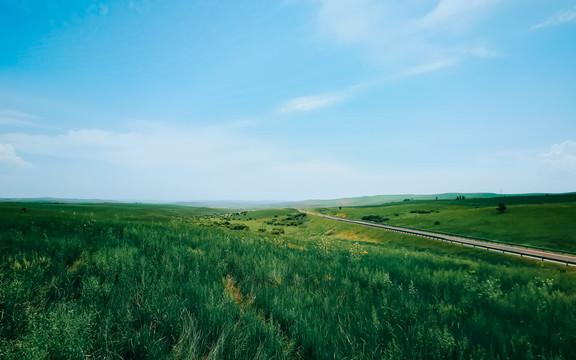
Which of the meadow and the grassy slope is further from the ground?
the meadow

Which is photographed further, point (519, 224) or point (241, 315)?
point (519, 224)

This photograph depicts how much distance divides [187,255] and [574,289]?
42.9 feet

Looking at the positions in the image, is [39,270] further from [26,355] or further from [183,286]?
[26,355]

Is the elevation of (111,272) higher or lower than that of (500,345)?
higher

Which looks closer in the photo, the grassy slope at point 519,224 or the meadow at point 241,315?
the meadow at point 241,315

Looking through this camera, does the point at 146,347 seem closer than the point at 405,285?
Yes

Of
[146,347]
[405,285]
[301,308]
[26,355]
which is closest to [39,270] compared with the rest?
[26,355]

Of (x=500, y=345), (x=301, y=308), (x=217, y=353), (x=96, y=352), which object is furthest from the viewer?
(x=301, y=308)

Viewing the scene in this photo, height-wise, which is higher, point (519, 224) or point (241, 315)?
point (241, 315)

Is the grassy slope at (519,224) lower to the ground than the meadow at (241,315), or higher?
lower

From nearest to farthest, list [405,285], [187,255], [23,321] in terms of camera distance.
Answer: [23,321] < [405,285] < [187,255]

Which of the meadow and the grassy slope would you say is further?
the grassy slope

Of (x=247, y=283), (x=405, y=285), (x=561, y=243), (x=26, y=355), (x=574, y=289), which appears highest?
(x=26, y=355)

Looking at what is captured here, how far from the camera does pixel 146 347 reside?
266cm
